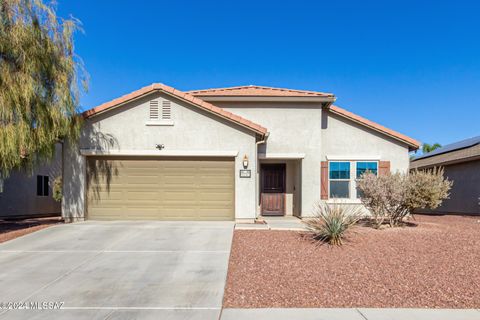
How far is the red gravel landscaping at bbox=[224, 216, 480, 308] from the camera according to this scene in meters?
5.68

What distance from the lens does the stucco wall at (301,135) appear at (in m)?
14.5

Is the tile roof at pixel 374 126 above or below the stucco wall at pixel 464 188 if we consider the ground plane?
above

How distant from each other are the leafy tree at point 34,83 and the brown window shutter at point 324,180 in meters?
9.09

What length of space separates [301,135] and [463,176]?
1034cm

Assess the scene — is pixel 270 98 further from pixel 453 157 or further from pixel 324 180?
pixel 453 157

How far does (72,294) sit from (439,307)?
18.6ft

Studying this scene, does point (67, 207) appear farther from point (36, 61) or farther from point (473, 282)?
point (473, 282)

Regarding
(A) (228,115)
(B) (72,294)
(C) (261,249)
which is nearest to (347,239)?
(C) (261,249)

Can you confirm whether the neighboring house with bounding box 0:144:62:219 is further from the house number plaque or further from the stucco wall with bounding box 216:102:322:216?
the stucco wall with bounding box 216:102:322:216

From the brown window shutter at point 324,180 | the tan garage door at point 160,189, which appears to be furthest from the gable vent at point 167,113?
the brown window shutter at point 324,180

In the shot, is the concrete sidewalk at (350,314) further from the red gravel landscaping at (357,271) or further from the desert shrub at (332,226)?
the desert shrub at (332,226)

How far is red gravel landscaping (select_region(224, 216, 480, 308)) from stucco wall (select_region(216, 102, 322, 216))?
4.28 metres

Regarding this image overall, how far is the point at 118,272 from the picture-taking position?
7086mm

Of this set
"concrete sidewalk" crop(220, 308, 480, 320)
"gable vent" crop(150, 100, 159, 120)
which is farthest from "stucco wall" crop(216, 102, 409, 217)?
"concrete sidewalk" crop(220, 308, 480, 320)
